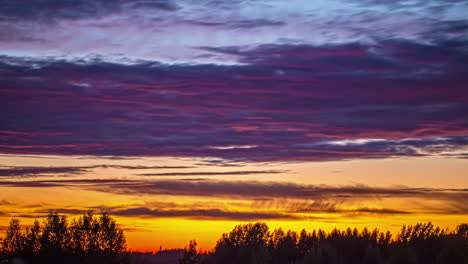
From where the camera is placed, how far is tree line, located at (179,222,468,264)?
84.3m

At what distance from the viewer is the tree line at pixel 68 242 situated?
91250mm

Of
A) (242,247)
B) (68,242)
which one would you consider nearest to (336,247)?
(242,247)

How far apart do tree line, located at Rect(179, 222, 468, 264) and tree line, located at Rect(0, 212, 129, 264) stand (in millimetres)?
13418

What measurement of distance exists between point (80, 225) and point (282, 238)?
42.4 meters

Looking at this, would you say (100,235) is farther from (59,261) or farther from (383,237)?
(383,237)

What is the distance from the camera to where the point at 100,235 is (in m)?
99.2

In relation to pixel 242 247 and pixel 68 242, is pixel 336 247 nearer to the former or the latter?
pixel 242 247

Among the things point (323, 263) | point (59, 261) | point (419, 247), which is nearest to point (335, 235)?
point (419, 247)

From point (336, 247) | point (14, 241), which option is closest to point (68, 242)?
point (14, 241)

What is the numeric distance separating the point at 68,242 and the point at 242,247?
A: 31.4 meters

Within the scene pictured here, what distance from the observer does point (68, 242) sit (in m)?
99.1

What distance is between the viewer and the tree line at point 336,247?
3320 inches

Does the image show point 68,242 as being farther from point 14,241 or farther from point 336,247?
point 336,247

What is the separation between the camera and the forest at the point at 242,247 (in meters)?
88.9
